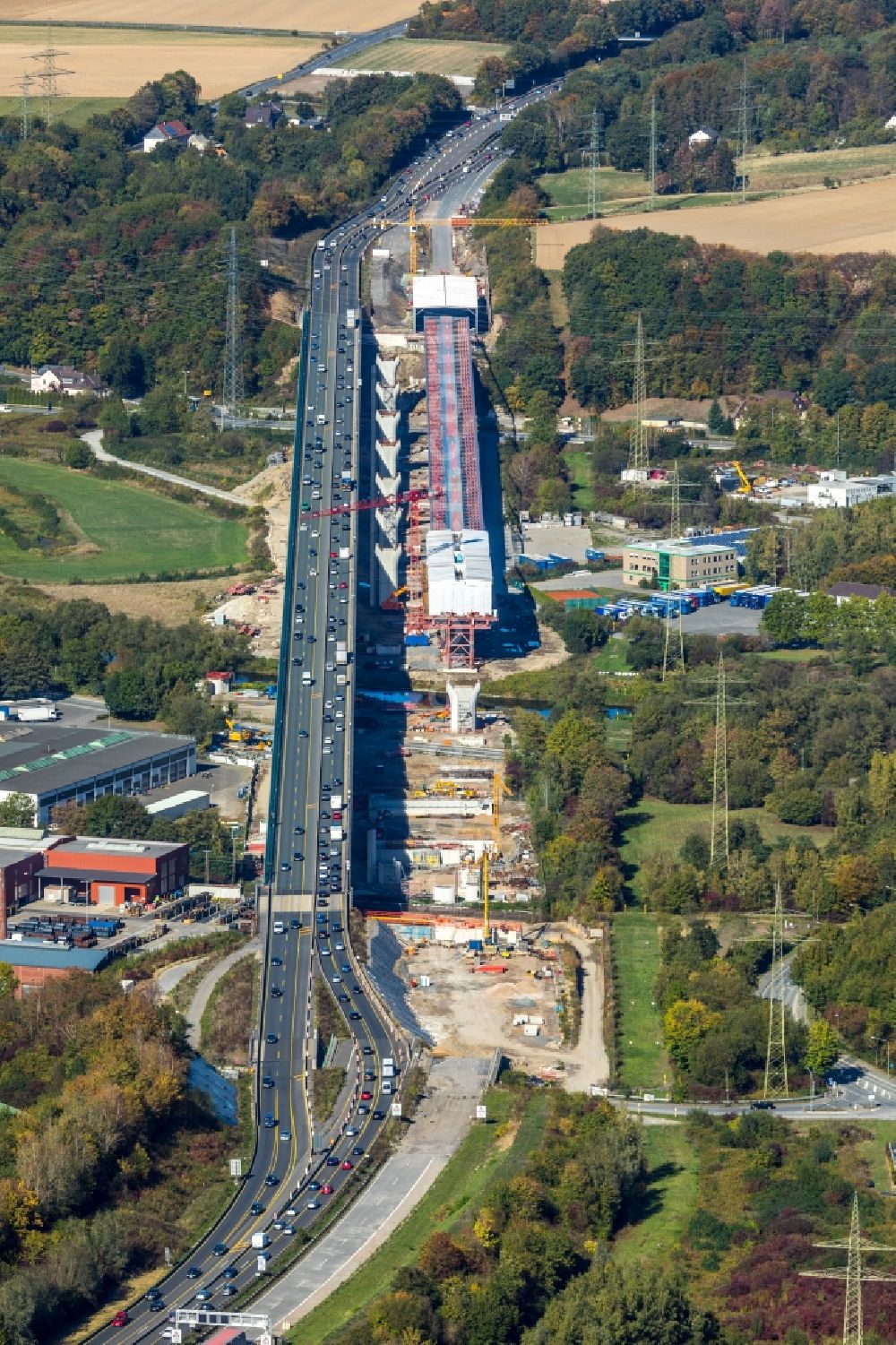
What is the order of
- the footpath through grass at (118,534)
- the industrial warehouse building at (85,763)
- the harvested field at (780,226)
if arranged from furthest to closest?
the harvested field at (780,226) < the footpath through grass at (118,534) < the industrial warehouse building at (85,763)

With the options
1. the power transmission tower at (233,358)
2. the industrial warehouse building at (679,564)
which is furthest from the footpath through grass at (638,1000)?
the power transmission tower at (233,358)

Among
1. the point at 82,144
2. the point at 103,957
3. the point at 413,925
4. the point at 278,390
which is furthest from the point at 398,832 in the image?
the point at 82,144

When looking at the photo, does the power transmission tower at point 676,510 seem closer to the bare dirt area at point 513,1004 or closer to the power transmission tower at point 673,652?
the power transmission tower at point 673,652

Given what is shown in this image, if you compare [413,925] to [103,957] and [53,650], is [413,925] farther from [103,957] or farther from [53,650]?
[53,650]

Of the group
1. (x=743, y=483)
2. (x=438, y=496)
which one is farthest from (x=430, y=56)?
(x=438, y=496)

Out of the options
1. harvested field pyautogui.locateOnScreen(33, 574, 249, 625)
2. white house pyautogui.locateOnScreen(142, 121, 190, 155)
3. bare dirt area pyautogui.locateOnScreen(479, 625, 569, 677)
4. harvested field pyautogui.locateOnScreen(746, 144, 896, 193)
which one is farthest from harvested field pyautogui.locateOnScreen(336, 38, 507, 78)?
bare dirt area pyautogui.locateOnScreen(479, 625, 569, 677)

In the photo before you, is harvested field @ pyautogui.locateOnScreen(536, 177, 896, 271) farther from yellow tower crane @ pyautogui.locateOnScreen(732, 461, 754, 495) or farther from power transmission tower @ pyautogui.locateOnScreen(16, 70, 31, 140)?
power transmission tower @ pyautogui.locateOnScreen(16, 70, 31, 140)
